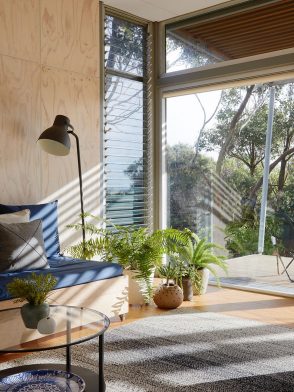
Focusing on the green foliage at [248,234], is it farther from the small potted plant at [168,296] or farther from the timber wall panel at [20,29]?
the timber wall panel at [20,29]

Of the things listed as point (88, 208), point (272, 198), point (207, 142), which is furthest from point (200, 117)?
point (88, 208)

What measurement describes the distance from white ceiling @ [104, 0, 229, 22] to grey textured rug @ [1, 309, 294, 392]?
3225 millimetres

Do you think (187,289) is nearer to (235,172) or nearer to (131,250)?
(131,250)

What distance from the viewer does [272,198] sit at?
4.97m

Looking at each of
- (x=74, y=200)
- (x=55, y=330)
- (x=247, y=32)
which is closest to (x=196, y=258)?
(x=74, y=200)

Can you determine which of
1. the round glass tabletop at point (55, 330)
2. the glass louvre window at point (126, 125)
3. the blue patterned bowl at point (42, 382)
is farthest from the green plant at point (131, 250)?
the blue patterned bowl at point (42, 382)

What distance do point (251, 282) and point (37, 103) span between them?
2.87 m

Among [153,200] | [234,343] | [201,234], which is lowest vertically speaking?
[234,343]

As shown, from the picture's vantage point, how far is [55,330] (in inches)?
97.5

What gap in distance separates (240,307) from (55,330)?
8.05 ft

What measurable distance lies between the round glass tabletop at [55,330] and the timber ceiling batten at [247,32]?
11.3ft

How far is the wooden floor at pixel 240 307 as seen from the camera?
415 cm

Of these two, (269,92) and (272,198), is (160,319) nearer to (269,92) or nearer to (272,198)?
(272,198)

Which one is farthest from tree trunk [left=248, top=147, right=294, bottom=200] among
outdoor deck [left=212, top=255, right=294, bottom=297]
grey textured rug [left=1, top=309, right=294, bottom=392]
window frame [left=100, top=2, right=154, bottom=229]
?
grey textured rug [left=1, top=309, right=294, bottom=392]
